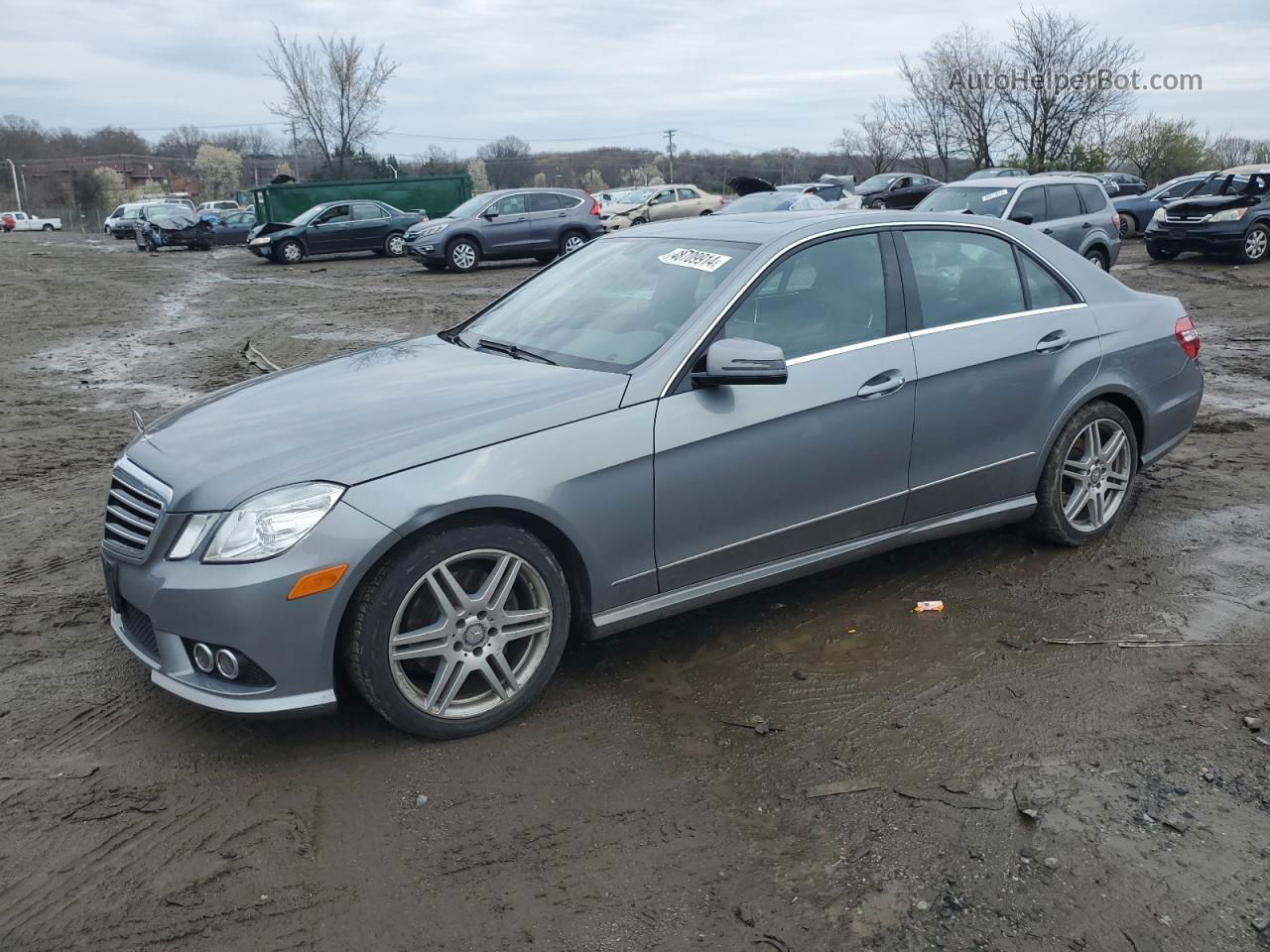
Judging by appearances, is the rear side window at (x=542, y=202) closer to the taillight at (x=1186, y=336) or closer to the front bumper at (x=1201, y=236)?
the front bumper at (x=1201, y=236)

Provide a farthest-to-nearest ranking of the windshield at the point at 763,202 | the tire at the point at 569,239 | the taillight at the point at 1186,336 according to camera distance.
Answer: the tire at the point at 569,239 → the windshield at the point at 763,202 → the taillight at the point at 1186,336

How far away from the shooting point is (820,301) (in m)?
4.29

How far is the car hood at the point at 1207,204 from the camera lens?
19.1 meters

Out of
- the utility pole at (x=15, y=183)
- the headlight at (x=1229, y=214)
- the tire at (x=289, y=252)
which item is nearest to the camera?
the headlight at (x=1229, y=214)

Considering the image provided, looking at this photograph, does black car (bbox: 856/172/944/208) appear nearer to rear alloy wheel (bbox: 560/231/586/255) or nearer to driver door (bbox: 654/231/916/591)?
rear alloy wheel (bbox: 560/231/586/255)

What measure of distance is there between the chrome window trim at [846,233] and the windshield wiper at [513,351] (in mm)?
534

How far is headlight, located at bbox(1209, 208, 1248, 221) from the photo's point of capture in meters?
18.8

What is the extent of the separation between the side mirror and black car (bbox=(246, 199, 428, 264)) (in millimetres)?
25156

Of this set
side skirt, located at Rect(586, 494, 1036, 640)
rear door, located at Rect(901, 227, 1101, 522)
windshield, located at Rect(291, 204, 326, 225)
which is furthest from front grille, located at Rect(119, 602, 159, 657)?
windshield, located at Rect(291, 204, 326, 225)

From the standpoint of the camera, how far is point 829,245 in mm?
4379

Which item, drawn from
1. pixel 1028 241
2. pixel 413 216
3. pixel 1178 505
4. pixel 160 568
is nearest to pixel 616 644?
pixel 160 568

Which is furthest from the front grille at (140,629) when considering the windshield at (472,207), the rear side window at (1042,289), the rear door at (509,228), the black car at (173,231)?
the black car at (173,231)

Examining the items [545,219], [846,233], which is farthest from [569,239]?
[846,233]

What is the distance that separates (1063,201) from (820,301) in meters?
12.5
